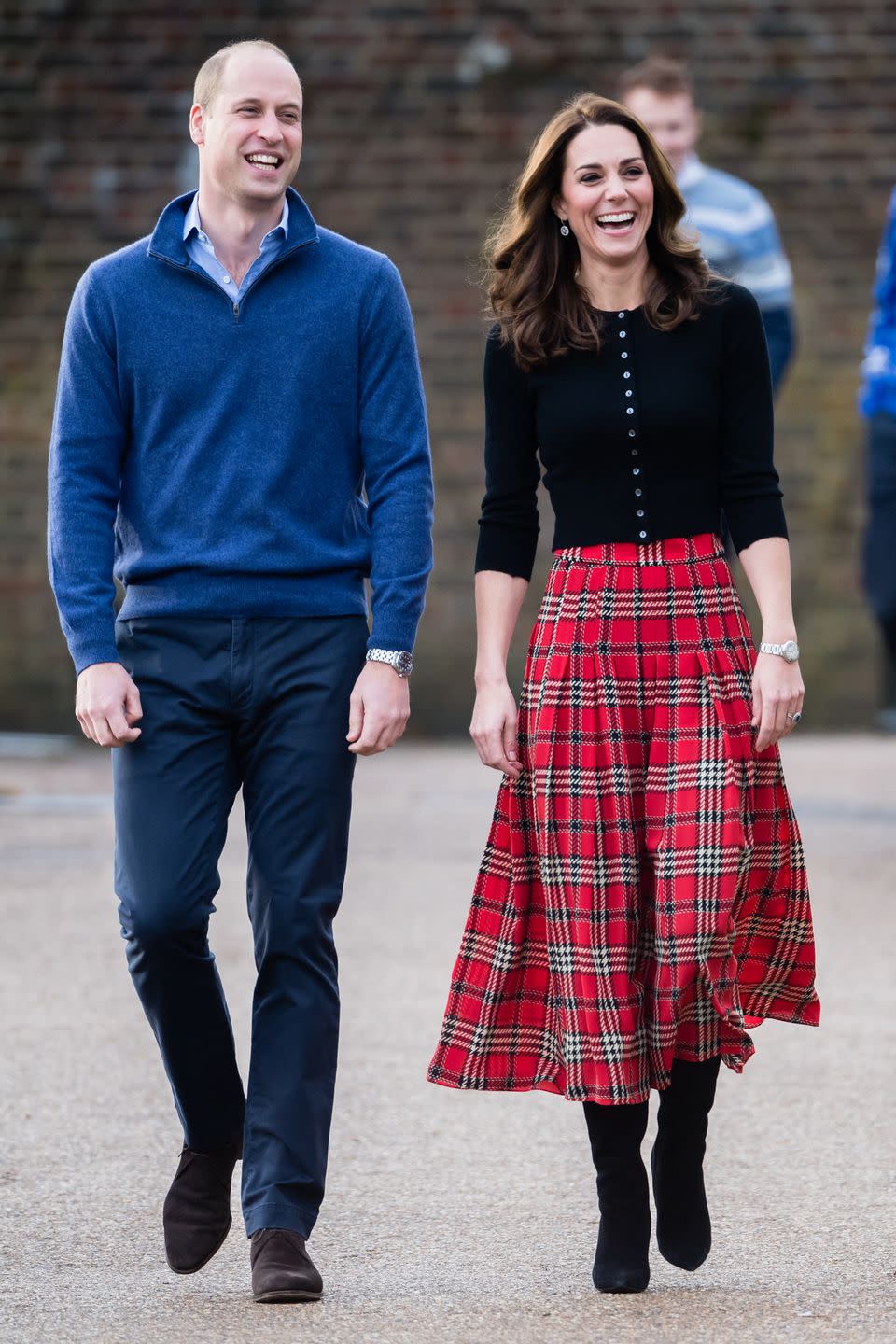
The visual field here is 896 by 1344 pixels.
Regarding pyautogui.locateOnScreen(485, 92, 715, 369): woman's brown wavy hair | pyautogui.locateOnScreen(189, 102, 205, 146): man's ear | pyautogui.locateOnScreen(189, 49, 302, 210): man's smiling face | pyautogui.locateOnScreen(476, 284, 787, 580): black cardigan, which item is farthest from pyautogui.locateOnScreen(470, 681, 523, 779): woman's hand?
pyautogui.locateOnScreen(189, 102, 205, 146): man's ear

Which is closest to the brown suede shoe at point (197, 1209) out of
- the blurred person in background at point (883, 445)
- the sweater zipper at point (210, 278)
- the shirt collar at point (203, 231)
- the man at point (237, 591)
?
the man at point (237, 591)

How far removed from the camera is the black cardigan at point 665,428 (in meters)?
3.82

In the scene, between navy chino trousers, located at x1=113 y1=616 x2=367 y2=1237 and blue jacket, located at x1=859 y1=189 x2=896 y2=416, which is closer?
navy chino trousers, located at x1=113 y1=616 x2=367 y2=1237

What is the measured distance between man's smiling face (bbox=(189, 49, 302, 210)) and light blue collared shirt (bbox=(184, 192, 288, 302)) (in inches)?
2.3

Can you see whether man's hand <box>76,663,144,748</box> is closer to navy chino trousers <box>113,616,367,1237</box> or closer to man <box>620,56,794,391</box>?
navy chino trousers <box>113,616,367,1237</box>

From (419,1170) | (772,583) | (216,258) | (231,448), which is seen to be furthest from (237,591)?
(419,1170)

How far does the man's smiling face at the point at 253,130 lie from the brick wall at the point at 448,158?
27.3 ft

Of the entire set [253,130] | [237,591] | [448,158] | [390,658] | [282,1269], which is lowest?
[282,1269]

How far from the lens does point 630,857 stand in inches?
146

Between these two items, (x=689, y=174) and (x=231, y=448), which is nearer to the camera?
(x=231, y=448)

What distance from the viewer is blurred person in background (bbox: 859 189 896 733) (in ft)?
24.9

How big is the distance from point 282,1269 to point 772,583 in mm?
1294

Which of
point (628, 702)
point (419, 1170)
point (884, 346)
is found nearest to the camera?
point (628, 702)

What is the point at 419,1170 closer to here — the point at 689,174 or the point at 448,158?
the point at 689,174
